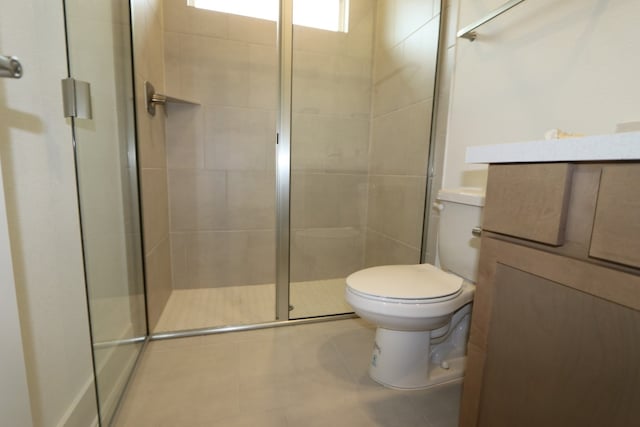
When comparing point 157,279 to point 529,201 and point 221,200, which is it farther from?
point 529,201

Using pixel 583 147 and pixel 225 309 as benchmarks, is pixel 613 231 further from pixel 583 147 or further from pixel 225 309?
pixel 225 309

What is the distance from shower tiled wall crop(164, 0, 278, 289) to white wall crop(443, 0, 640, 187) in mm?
1289

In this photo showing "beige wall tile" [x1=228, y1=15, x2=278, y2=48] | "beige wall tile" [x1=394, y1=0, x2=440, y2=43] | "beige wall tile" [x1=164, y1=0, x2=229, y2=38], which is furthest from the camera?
"beige wall tile" [x1=228, y1=15, x2=278, y2=48]

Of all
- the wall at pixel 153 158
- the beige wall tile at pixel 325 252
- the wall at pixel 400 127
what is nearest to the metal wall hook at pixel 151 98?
the wall at pixel 153 158

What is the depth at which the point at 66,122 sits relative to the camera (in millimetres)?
841

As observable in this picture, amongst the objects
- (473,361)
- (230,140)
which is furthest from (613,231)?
(230,140)

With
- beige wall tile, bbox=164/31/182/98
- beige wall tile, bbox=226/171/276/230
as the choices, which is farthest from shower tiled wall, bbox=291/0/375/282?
beige wall tile, bbox=164/31/182/98

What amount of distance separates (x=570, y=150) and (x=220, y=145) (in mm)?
2007

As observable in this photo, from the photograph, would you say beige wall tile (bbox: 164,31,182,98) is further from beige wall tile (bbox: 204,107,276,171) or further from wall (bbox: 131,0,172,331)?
beige wall tile (bbox: 204,107,276,171)

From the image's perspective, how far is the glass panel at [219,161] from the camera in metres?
1.93

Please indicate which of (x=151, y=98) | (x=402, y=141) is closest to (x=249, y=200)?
(x=151, y=98)

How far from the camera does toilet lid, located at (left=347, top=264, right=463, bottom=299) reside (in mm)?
1090

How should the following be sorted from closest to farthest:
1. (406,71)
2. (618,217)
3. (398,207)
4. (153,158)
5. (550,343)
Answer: (618,217) → (550,343) → (153,158) → (406,71) → (398,207)

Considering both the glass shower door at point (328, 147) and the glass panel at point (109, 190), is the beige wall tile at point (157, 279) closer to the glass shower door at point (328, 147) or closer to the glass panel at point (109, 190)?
the glass panel at point (109, 190)
